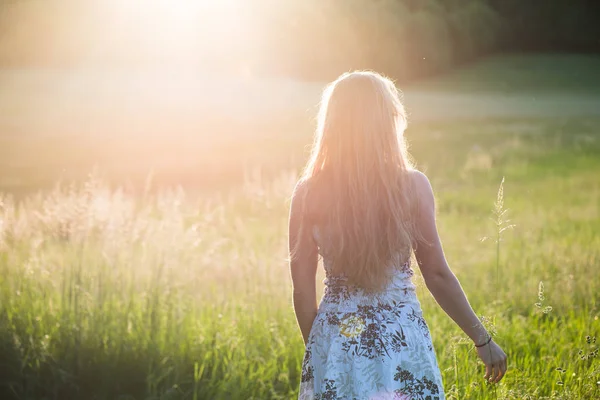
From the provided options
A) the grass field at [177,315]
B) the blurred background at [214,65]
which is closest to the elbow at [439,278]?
the grass field at [177,315]

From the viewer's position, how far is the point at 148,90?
25.8 metres

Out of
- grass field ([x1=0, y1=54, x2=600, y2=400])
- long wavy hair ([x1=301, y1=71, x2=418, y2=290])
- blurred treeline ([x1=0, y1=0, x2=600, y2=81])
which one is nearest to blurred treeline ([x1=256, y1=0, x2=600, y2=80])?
blurred treeline ([x1=0, y1=0, x2=600, y2=81])

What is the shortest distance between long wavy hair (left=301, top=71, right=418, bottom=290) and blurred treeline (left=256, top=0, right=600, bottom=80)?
2219cm

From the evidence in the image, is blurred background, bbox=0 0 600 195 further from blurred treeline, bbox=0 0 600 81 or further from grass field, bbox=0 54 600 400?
grass field, bbox=0 54 600 400

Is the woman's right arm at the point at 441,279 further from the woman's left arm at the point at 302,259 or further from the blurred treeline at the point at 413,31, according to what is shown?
the blurred treeline at the point at 413,31

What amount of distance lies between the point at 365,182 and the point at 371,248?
0.25 meters

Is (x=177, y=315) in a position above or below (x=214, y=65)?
below

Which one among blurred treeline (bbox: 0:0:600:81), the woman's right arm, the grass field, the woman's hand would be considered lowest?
the grass field

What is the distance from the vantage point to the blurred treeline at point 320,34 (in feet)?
76.8

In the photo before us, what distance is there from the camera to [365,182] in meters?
2.57

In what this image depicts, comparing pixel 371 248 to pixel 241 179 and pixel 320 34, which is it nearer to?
pixel 241 179

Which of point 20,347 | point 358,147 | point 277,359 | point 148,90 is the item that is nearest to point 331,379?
point 358,147

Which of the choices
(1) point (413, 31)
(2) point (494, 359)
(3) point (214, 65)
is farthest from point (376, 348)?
(3) point (214, 65)

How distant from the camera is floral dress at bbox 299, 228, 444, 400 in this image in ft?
8.52
